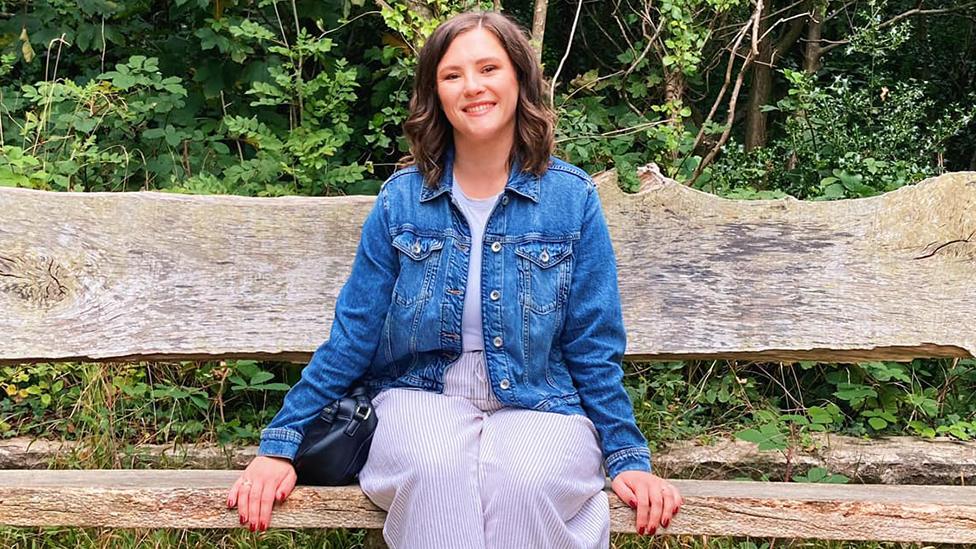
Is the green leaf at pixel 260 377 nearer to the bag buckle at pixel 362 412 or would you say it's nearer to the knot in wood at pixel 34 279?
the knot in wood at pixel 34 279

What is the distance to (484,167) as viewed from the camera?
228 centimetres

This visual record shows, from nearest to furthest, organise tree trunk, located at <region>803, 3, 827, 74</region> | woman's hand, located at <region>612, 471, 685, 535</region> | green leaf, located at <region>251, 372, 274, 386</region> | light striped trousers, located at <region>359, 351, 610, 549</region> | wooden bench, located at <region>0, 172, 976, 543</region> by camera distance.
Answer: light striped trousers, located at <region>359, 351, 610, 549</region>, woman's hand, located at <region>612, 471, 685, 535</region>, wooden bench, located at <region>0, 172, 976, 543</region>, green leaf, located at <region>251, 372, 274, 386</region>, tree trunk, located at <region>803, 3, 827, 74</region>

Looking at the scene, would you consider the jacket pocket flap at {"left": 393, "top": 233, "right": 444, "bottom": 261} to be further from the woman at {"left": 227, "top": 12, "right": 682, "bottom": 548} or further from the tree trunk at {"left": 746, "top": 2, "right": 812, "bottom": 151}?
the tree trunk at {"left": 746, "top": 2, "right": 812, "bottom": 151}

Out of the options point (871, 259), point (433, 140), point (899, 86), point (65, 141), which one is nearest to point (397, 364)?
point (433, 140)

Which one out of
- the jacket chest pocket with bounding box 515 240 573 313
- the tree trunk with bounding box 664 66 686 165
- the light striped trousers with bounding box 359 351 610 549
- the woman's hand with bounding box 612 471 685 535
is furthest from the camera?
the tree trunk with bounding box 664 66 686 165

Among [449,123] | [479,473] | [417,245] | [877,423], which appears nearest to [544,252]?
[417,245]

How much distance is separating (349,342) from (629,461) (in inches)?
25.1

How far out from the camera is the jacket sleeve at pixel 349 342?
2.16 meters

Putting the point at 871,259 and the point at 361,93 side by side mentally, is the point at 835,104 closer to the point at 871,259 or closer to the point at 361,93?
the point at 871,259

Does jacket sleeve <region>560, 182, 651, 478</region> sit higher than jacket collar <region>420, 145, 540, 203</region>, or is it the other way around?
jacket collar <region>420, 145, 540, 203</region>

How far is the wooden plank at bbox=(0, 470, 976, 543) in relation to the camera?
2.12 m

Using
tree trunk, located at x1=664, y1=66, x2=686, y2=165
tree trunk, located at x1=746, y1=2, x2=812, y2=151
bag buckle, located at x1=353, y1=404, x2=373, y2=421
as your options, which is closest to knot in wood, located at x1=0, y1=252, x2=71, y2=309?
bag buckle, located at x1=353, y1=404, x2=373, y2=421

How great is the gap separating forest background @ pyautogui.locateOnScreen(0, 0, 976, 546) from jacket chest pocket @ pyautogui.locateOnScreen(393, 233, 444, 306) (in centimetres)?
108

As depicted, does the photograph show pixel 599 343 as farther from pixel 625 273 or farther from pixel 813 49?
pixel 813 49
